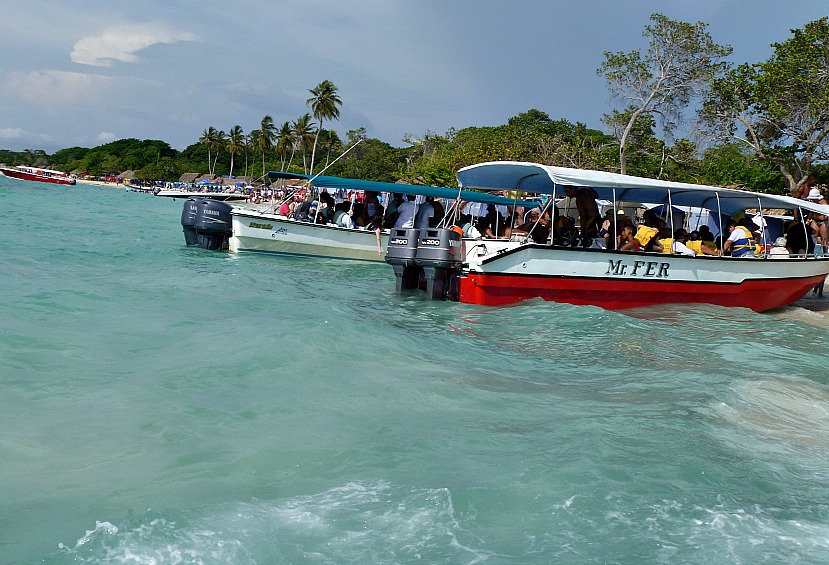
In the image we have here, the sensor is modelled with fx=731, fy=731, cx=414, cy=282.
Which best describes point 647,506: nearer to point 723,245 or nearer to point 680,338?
point 680,338

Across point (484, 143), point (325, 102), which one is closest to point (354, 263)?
point (484, 143)

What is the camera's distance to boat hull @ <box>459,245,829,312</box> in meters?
11.3

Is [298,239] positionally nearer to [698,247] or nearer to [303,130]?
[698,247]

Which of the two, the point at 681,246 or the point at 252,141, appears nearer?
the point at 681,246

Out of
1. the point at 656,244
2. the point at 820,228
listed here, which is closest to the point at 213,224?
the point at 656,244

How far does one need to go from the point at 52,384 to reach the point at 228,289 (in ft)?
20.8

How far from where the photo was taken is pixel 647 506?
4.46 meters

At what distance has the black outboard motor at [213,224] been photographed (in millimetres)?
18312

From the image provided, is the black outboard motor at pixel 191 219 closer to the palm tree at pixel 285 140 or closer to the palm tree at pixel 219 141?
the palm tree at pixel 285 140

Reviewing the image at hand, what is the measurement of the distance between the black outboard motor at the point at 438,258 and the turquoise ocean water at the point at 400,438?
868 mm

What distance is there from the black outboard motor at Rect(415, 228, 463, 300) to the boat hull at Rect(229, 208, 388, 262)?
6.33m

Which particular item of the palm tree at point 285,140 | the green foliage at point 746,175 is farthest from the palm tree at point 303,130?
the green foliage at point 746,175

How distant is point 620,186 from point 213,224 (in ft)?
34.8

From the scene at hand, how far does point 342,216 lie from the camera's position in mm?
18703
